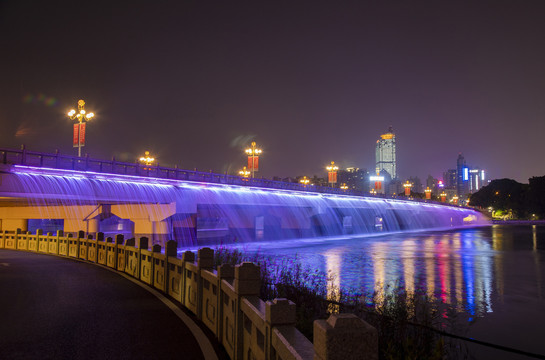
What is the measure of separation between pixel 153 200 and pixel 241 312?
35.0 metres

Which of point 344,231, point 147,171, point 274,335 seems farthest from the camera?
point 344,231

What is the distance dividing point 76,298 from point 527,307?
53.5ft

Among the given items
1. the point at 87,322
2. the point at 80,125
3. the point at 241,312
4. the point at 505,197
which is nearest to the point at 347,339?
the point at 241,312

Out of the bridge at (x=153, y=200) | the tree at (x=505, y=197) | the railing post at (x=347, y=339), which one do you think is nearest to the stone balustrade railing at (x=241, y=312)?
the railing post at (x=347, y=339)

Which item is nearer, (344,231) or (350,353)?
(350,353)

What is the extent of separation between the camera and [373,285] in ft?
67.3

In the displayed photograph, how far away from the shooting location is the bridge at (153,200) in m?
31.4

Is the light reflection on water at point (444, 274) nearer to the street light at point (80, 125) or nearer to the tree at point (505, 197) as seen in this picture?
the street light at point (80, 125)

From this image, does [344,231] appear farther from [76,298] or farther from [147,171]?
[76,298]

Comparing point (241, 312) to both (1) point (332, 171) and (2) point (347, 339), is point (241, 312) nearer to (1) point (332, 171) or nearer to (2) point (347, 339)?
(2) point (347, 339)

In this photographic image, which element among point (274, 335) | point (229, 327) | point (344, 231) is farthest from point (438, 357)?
point (344, 231)

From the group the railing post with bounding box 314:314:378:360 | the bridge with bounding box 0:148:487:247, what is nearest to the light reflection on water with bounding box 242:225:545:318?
the railing post with bounding box 314:314:378:360

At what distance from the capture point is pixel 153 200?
39312 millimetres

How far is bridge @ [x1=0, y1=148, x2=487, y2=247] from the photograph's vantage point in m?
31.4
